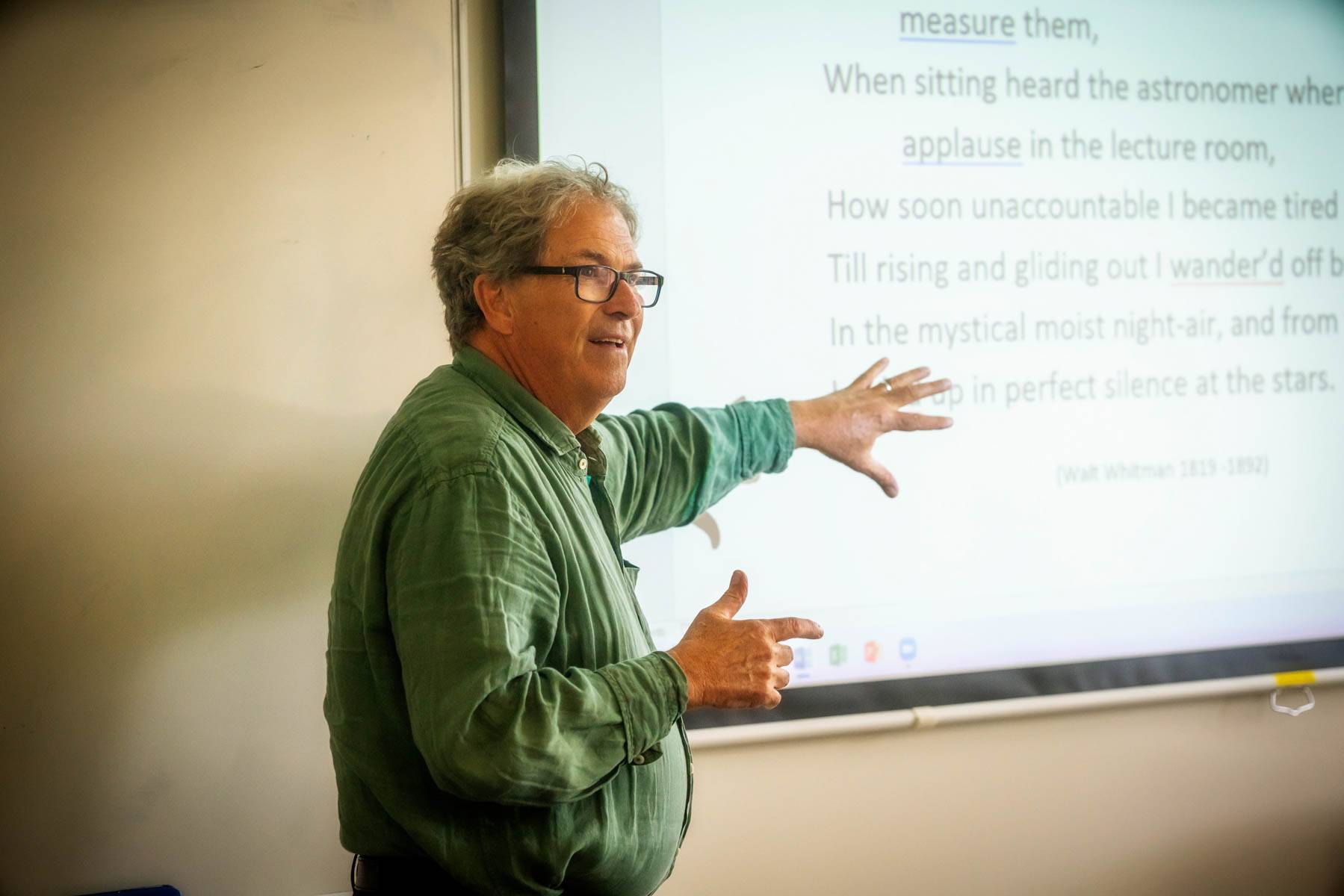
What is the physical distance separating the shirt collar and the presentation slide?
1.87 ft

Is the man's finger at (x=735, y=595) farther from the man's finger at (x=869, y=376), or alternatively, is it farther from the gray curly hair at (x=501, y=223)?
the man's finger at (x=869, y=376)

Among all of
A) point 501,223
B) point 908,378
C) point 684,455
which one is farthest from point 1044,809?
point 501,223

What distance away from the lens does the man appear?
0.93 m

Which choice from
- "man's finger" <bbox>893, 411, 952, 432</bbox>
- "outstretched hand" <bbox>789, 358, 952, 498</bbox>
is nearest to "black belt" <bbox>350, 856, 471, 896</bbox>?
"outstretched hand" <bbox>789, 358, 952, 498</bbox>

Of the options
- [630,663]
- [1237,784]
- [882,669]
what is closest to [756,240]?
[882,669]

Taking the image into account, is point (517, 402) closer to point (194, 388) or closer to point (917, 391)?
point (194, 388)

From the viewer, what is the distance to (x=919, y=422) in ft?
5.48

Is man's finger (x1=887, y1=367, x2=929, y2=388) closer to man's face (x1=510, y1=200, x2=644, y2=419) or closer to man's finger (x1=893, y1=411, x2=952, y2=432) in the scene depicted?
man's finger (x1=893, y1=411, x2=952, y2=432)

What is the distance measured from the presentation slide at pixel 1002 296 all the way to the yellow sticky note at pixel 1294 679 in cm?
9

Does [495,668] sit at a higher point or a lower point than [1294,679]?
higher

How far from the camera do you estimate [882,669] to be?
185 centimetres

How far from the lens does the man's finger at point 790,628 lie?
107 cm

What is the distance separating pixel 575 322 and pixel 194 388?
78 cm

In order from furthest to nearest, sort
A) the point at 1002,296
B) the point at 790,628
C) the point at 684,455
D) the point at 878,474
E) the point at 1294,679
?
the point at 1294,679 → the point at 1002,296 → the point at 878,474 → the point at 684,455 → the point at 790,628
